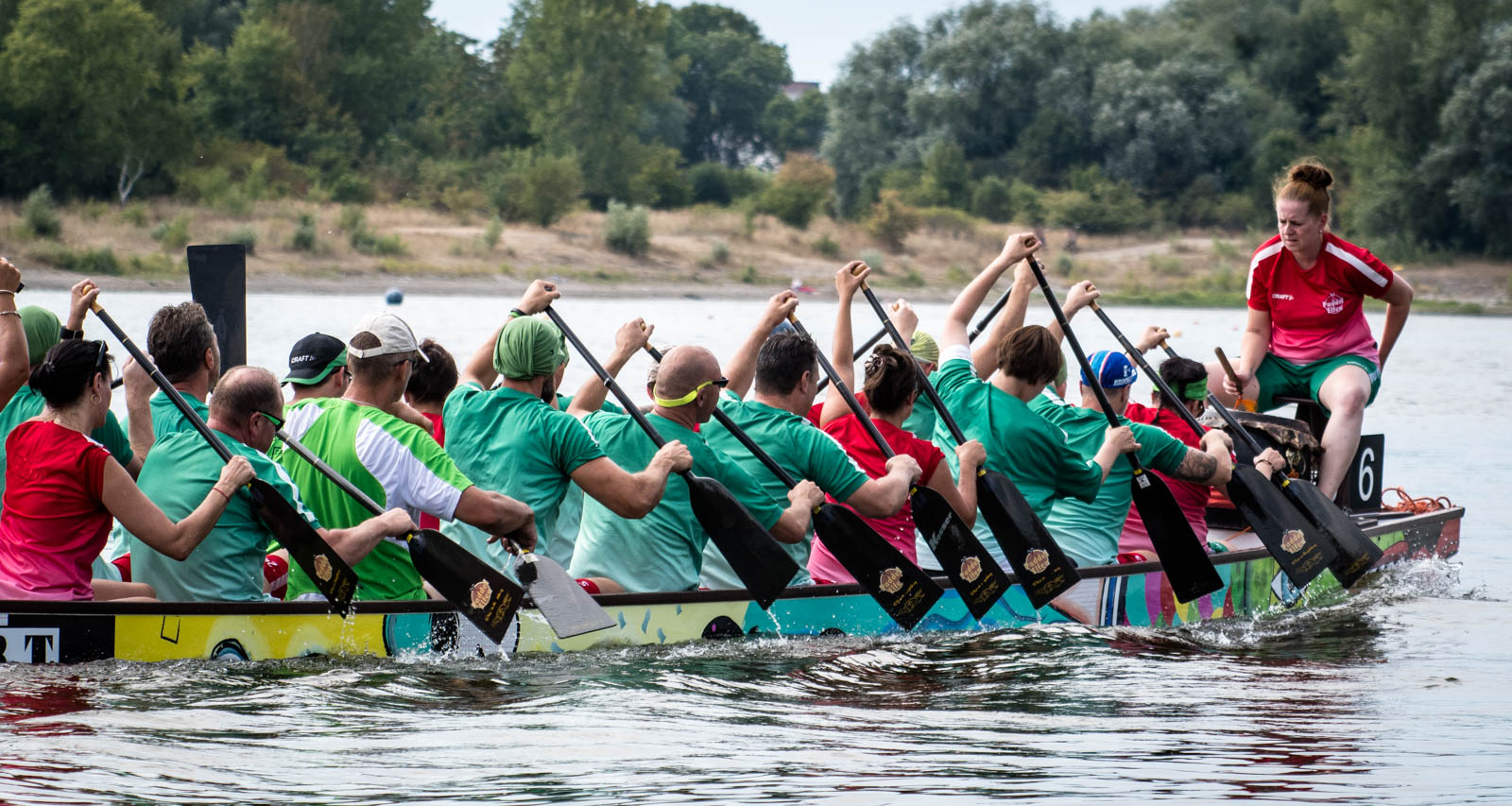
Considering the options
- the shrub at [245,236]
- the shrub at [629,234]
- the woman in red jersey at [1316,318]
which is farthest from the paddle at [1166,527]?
the shrub at [629,234]

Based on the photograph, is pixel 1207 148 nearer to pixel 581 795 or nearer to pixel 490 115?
pixel 490 115

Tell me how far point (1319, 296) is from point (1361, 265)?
0.27 meters

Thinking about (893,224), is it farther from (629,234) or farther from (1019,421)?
(1019,421)

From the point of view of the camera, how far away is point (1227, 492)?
25.1 feet

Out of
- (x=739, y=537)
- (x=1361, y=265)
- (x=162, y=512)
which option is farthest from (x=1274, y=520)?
(x=162, y=512)

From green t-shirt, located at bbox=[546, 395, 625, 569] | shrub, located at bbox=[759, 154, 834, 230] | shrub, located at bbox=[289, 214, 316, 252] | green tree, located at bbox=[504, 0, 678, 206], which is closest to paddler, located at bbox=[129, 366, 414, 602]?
green t-shirt, located at bbox=[546, 395, 625, 569]

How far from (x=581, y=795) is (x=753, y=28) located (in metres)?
76.6

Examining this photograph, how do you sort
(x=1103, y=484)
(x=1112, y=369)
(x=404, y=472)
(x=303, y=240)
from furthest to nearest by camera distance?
(x=303, y=240) → (x=1103, y=484) → (x=1112, y=369) → (x=404, y=472)

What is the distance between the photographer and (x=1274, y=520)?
752cm

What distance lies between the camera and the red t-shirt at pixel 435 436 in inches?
241

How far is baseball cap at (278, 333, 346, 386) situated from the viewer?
5.64m

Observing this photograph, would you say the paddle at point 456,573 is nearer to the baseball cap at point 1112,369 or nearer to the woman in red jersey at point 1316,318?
the baseball cap at point 1112,369

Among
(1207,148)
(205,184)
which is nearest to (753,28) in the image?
(1207,148)

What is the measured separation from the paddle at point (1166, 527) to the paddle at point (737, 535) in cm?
173
